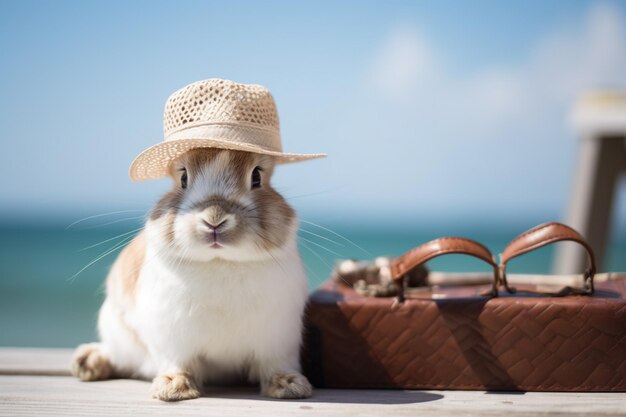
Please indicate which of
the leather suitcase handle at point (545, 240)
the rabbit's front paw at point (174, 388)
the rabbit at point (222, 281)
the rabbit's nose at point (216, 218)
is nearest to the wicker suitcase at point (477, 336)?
the leather suitcase handle at point (545, 240)

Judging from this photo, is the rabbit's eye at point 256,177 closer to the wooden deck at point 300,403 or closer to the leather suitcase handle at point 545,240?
the wooden deck at point 300,403

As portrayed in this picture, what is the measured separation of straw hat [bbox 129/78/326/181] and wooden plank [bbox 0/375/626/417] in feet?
2.34

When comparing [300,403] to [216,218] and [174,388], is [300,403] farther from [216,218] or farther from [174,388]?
[216,218]

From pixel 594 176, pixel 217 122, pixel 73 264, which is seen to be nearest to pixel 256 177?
pixel 217 122

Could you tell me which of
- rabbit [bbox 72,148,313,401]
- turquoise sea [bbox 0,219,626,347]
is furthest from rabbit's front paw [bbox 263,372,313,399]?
turquoise sea [bbox 0,219,626,347]

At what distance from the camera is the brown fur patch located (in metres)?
2.38

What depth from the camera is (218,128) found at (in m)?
2.06

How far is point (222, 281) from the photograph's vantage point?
205cm

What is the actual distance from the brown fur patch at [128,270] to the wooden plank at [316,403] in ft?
1.08

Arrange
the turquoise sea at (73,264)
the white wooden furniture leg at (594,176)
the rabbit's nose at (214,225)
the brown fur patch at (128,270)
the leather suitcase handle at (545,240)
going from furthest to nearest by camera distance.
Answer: the white wooden furniture leg at (594,176), the turquoise sea at (73,264), the brown fur patch at (128,270), the leather suitcase handle at (545,240), the rabbit's nose at (214,225)

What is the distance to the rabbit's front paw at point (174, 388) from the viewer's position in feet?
6.72

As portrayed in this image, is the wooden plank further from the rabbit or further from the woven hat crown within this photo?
the woven hat crown

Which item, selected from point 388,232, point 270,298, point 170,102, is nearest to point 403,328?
point 270,298

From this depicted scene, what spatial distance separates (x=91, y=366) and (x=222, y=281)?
702 millimetres
